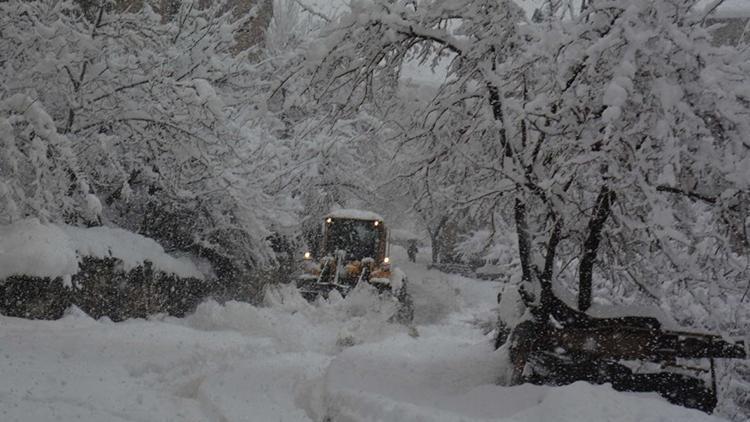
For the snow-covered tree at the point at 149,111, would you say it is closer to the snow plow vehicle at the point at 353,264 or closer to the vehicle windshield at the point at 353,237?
the snow plow vehicle at the point at 353,264

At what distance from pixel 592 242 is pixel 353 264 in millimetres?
10646

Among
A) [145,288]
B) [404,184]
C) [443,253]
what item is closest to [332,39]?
[404,184]

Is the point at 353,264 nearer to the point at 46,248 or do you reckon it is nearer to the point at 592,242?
the point at 46,248

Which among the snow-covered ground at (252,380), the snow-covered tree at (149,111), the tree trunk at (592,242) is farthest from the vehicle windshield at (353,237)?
the tree trunk at (592,242)

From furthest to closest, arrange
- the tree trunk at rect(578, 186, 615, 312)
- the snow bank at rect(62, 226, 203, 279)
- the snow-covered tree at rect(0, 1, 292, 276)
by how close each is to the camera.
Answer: the snow bank at rect(62, 226, 203, 279), the snow-covered tree at rect(0, 1, 292, 276), the tree trunk at rect(578, 186, 615, 312)

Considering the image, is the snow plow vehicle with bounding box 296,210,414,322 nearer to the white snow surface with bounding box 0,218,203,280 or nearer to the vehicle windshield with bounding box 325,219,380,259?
the vehicle windshield with bounding box 325,219,380,259

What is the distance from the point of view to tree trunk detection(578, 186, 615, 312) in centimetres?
521

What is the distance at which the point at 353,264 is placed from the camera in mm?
15969

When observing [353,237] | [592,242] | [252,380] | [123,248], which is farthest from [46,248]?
[353,237]

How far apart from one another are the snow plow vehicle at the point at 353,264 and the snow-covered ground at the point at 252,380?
13.6 feet

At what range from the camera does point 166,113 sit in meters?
10.1

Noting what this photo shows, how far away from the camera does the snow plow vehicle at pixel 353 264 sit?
14367mm

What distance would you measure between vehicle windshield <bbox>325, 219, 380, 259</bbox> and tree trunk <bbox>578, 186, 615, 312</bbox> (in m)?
11.4

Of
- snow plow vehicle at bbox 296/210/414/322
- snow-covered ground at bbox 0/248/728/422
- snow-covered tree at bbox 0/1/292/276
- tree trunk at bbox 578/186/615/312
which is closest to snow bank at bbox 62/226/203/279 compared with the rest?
snow-covered tree at bbox 0/1/292/276
